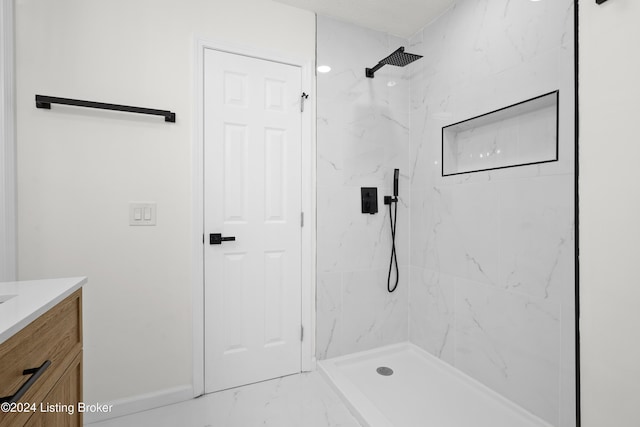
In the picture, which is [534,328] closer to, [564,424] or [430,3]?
[564,424]

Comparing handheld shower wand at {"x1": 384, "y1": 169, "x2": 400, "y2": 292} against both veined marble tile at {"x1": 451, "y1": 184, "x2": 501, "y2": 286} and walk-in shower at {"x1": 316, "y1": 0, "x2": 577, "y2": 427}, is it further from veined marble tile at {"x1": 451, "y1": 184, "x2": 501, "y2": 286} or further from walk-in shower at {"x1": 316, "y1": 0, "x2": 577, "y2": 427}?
veined marble tile at {"x1": 451, "y1": 184, "x2": 501, "y2": 286}

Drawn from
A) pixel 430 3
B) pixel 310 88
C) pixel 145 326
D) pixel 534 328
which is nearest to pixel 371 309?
pixel 534 328

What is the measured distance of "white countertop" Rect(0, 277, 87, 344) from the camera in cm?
69

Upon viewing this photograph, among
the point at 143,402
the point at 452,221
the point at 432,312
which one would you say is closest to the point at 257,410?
the point at 143,402

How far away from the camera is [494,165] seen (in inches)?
73.9

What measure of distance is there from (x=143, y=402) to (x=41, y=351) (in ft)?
3.77

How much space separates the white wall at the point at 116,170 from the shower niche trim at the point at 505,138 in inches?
63.4

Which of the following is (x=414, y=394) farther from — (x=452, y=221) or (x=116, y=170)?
(x=116, y=170)

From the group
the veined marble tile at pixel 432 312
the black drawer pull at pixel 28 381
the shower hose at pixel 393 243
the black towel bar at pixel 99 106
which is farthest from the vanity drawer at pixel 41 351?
the veined marble tile at pixel 432 312

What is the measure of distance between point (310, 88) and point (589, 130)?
5.54 feet

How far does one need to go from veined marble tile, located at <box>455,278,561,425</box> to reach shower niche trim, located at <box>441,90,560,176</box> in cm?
76

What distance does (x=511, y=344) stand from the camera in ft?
5.54

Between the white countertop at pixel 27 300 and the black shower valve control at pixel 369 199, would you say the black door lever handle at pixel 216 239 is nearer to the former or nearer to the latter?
the white countertop at pixel 27 300

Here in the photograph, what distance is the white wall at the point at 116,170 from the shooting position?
5.05ft
